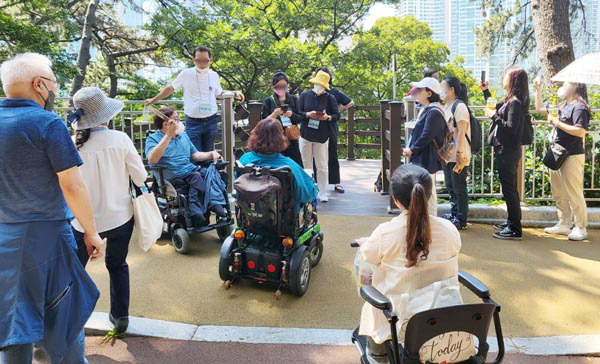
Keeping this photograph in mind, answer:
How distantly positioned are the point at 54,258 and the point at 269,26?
49.2 ft

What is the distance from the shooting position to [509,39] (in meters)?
14.4

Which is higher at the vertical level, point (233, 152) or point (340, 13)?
point (340, 13)

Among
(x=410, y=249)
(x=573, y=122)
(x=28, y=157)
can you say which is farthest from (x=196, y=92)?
(x=410, y=249)

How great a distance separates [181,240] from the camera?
17.8 ft

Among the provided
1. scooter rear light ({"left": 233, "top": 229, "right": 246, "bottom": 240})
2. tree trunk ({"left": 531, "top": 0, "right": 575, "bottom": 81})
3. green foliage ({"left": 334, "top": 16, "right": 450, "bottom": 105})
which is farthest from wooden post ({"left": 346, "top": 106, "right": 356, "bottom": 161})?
scooter rear light ({"left": 233, "top": 229, "right": 246, "bottom": 240})

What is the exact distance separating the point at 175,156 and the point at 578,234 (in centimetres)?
427

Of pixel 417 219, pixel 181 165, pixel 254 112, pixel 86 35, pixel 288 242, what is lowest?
pixel 288 242

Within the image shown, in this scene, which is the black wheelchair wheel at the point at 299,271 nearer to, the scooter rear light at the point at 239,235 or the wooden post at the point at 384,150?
the scooter rear light at the point at 239,235

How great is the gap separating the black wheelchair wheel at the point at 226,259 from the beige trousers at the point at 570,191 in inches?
140

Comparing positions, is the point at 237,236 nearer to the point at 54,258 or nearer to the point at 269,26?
the point at 54,258

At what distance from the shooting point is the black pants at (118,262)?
11.6 feet

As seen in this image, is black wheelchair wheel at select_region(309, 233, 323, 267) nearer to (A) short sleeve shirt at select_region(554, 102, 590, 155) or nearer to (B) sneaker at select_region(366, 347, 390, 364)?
(B) sneaker at select_region(366, 347, 390, 364)

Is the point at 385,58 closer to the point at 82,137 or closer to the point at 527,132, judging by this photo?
the point at 527,132

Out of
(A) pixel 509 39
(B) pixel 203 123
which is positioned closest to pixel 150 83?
(A) pixel 509 39
